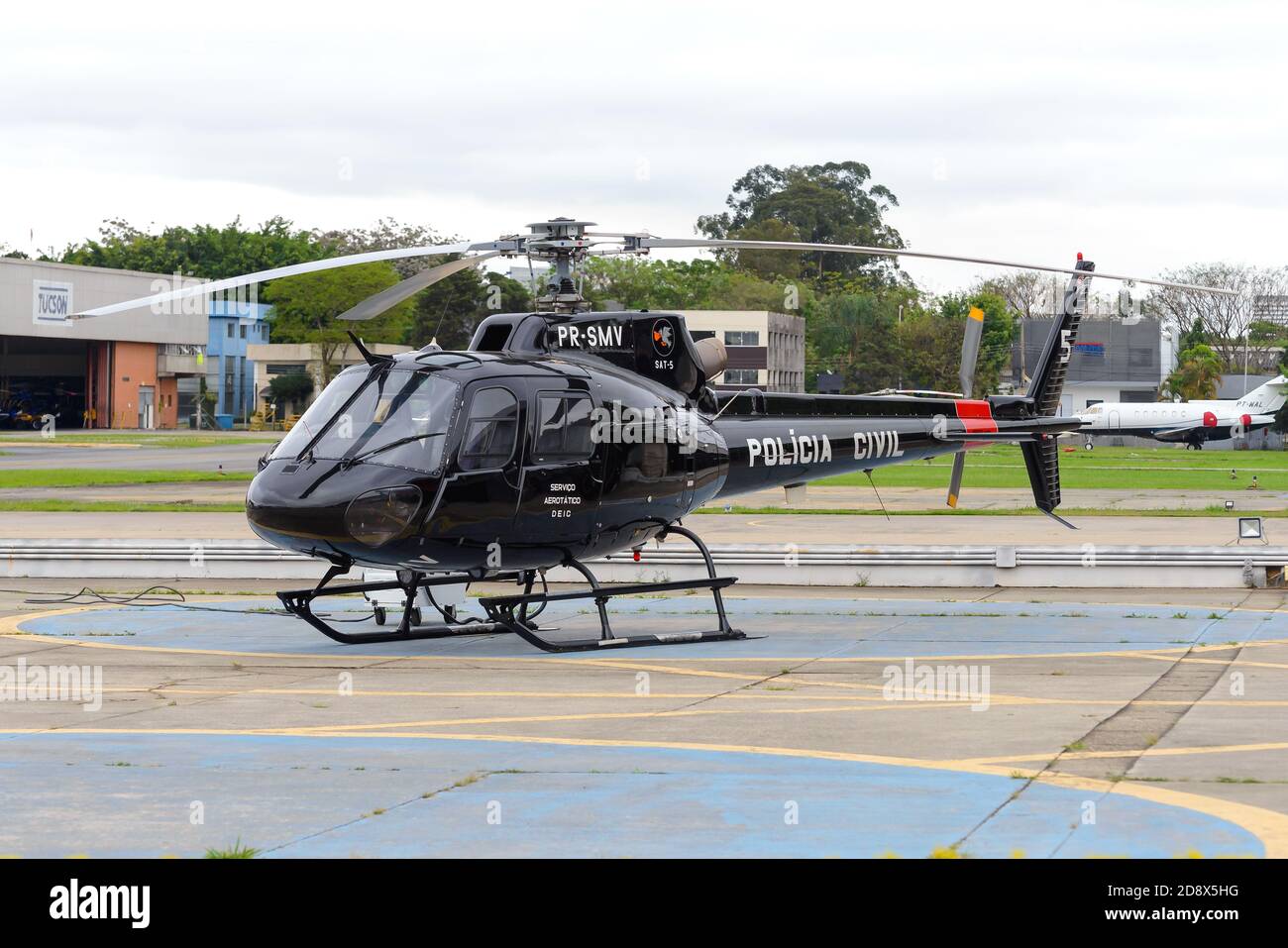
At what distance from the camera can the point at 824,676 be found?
565 inches

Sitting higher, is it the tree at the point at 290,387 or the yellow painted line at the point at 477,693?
the tree at the point at 290,387

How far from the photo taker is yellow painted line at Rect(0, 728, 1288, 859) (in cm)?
830

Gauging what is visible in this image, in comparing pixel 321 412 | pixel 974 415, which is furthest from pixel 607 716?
pixel 974 415

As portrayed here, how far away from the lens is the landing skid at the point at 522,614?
52.2 ft

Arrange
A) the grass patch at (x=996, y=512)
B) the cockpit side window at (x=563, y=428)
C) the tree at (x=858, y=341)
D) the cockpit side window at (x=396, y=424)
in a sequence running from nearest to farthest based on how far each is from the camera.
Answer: the cockpit side window at (x=396, y=424) → the cockpit side window at (x=563, y=428) → the grass patch at (x=996, y=512) → the tree at (x=858, y=341)

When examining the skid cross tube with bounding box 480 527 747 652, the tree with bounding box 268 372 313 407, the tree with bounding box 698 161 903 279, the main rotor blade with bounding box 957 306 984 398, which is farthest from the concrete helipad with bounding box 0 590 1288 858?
the tree with bounding box 698 161 903 279

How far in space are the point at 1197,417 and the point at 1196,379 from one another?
2406 centimetres

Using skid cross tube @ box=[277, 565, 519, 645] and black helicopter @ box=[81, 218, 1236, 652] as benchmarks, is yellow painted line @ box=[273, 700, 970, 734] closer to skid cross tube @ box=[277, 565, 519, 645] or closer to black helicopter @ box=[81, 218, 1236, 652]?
black helicopter @ box=[81, 218, 1236, 652]

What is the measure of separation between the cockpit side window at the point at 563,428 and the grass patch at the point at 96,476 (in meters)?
35.7

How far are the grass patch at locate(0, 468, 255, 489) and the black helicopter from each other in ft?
A: 112

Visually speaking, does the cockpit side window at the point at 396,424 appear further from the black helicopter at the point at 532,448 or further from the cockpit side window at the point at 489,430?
the cockpit side window at the point at 489,430

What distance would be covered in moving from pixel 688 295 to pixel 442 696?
122495 mm

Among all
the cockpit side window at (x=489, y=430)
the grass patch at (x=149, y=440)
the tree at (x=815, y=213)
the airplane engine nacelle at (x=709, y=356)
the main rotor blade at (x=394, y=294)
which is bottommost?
the grass patch at (x=149, y=440)

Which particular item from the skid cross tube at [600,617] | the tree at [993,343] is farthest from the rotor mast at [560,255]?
the tree at [993,343]
